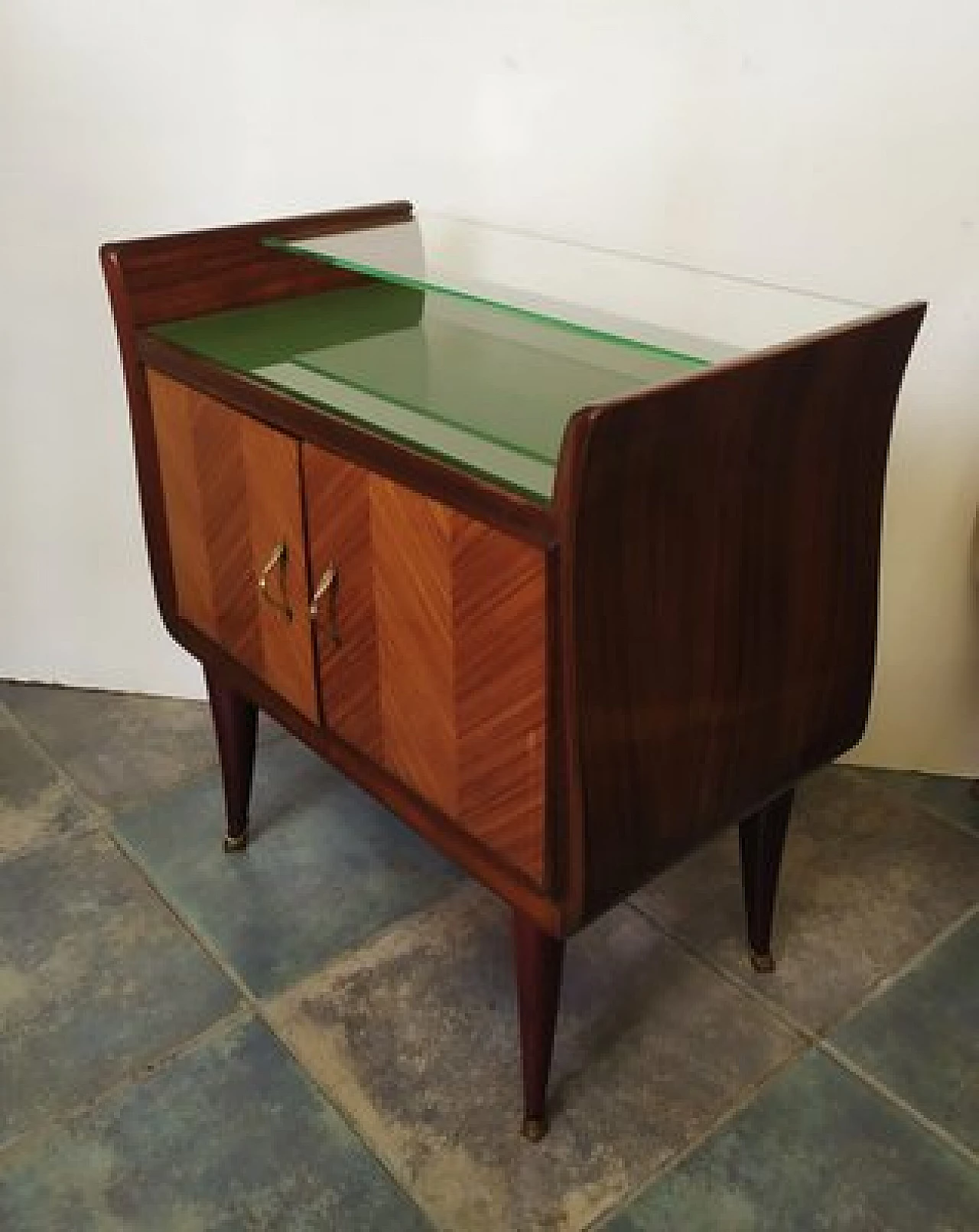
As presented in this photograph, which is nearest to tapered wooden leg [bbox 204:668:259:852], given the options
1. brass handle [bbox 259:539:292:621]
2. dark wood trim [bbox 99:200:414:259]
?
brass handle [bbox 259:539:292:621]

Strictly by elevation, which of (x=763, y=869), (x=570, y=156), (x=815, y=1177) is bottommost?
(x=815, y=1177)

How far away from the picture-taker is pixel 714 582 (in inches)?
42.1

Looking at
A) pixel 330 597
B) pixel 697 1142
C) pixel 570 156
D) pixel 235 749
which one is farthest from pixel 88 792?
pixel 570 156

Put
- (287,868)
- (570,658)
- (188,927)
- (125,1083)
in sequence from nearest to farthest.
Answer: (570,658) < (125,1083) < (188,927) < (287,868)

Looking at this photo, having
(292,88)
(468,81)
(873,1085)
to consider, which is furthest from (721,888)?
(292,88)

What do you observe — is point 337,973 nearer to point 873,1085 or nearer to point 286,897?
point 286,897

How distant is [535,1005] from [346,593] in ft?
1.44

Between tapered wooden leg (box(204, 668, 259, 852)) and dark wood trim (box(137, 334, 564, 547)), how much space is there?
1.35 feet

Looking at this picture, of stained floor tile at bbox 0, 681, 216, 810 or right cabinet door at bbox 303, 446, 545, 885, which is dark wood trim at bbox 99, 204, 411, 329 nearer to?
right cabinet door at bbox 303, 446, 545, 885

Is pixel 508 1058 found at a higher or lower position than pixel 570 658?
lower

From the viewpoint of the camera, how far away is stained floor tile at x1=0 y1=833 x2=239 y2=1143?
4.46ft

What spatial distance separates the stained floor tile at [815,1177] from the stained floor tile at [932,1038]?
0.13 feet

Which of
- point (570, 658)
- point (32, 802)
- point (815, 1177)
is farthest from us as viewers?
point (32, 802)

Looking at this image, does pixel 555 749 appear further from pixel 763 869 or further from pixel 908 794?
pixel 908 794
